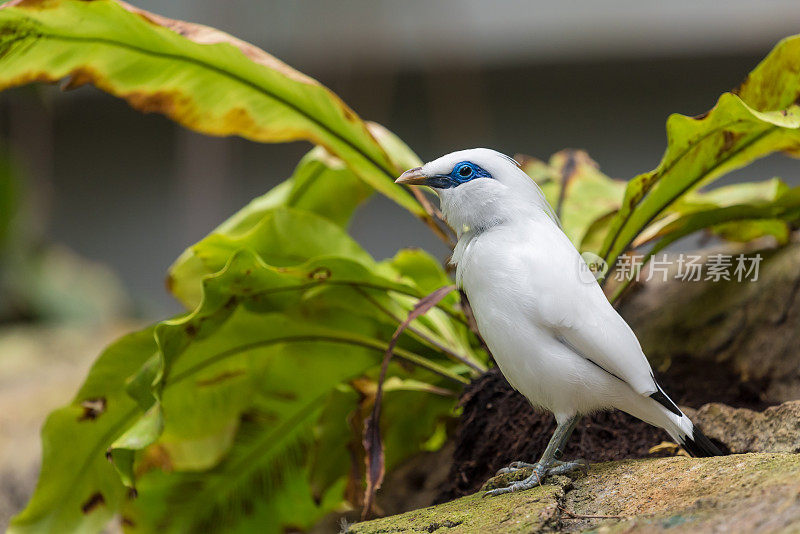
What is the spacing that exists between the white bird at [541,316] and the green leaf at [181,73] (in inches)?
24.5

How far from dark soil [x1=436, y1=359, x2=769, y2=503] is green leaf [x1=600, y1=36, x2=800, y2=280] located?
18.9 inches

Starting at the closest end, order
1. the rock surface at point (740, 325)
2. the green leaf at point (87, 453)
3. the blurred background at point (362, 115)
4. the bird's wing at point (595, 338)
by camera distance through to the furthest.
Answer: the bird's wing at point (595, 338)
the green leaf at point (87, 453)
the rock surface at point (740, 325)
the blurred background at point (362, 115)

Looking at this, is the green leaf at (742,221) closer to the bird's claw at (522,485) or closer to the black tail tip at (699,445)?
the black tail tip at (699,445)

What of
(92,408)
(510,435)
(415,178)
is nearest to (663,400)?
(510,435)

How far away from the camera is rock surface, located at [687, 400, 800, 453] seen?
1806mm

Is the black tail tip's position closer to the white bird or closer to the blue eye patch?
the white bird

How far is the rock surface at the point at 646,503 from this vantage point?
125 cm

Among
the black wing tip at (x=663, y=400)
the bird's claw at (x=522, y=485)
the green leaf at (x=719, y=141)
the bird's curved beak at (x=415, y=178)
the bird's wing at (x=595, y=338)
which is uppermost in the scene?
the green leaf at (x=719, y=141)

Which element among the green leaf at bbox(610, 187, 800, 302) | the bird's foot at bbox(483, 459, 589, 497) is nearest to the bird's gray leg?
the bird's foot at bbox(483, 459, 589, 497)

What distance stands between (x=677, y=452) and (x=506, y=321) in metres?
0.70

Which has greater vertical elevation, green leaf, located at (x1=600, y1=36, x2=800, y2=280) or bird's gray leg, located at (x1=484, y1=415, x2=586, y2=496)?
green leaf, located at (x1=600, y1=36, x2=800, y2=280)

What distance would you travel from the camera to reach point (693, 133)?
2.00 metres

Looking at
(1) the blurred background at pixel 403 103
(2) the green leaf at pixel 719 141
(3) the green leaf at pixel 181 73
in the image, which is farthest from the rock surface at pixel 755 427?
(1) the blurred background at pixel 403 103

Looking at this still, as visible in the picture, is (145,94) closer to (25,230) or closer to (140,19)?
(140,19)
